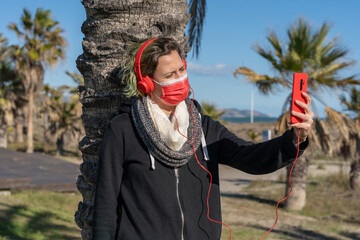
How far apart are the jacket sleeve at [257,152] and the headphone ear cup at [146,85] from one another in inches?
14.2

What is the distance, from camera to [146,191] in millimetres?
1858

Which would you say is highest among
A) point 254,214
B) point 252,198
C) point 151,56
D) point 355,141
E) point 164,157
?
point 151,56

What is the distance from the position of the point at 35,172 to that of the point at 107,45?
989 centimetres

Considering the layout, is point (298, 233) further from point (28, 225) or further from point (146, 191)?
point (146, 191)

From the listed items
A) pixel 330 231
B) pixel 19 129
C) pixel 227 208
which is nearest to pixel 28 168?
pixel 227 208

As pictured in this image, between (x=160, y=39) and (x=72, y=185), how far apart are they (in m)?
8.28

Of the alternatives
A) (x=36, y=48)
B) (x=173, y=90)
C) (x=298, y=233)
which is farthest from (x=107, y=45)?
(x=36, y=48)

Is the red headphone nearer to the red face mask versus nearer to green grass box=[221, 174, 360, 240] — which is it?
the red face mask

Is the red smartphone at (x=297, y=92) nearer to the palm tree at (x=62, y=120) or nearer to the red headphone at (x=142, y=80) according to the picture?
the red headphone at (x=142, y=80)

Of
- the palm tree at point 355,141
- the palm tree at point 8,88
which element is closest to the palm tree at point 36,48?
the palm tree at point 8,88

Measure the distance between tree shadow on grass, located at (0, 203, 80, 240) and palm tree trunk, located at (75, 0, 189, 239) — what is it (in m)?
3.26

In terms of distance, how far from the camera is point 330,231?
29.5 feet

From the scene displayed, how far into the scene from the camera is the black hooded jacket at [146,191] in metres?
1.83

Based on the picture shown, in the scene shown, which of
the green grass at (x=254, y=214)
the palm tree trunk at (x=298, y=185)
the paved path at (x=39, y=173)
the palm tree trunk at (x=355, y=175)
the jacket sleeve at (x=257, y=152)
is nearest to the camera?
the jacket sleeve at (x=257, y=152)
